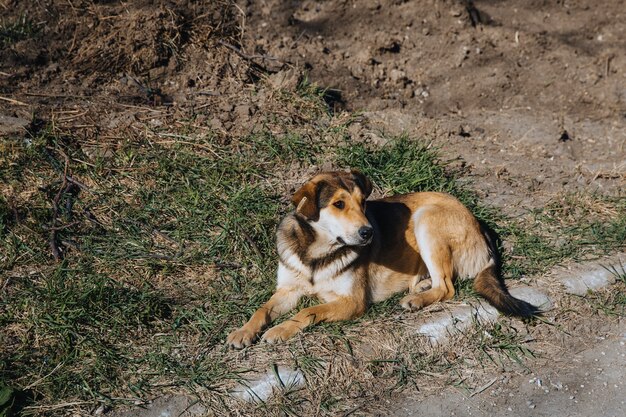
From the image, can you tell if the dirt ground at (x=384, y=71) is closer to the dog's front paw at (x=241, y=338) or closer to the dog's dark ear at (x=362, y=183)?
the dog's dark ear at (x=362, y=183)

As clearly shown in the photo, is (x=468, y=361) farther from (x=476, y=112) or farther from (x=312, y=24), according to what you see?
(x=312, y=24)

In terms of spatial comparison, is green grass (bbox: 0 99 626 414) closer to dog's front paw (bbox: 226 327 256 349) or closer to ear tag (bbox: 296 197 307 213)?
dog's front paw (bbox: 226 327 256 349)

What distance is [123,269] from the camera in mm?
6051

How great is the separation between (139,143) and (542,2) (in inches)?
222

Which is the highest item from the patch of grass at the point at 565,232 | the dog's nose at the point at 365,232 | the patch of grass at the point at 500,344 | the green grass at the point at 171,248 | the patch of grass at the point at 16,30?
the dog's nose at the point at 365,232

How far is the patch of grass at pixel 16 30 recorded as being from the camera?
7672mm

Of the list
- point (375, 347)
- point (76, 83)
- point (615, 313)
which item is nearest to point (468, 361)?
point (375, 347)

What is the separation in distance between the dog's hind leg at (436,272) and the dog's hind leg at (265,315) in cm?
90

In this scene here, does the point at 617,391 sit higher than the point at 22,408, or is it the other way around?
the point at 617,391

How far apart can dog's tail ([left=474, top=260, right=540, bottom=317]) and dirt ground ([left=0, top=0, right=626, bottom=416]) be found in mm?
1298

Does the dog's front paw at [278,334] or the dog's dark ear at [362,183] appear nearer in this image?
the dog's front paw at [278,334]

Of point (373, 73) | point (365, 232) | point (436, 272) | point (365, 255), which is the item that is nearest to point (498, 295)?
point (436, 272)

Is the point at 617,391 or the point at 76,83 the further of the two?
the point at 76,83

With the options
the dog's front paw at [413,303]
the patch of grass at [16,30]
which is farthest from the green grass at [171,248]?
the patch of grass at [16,30]
